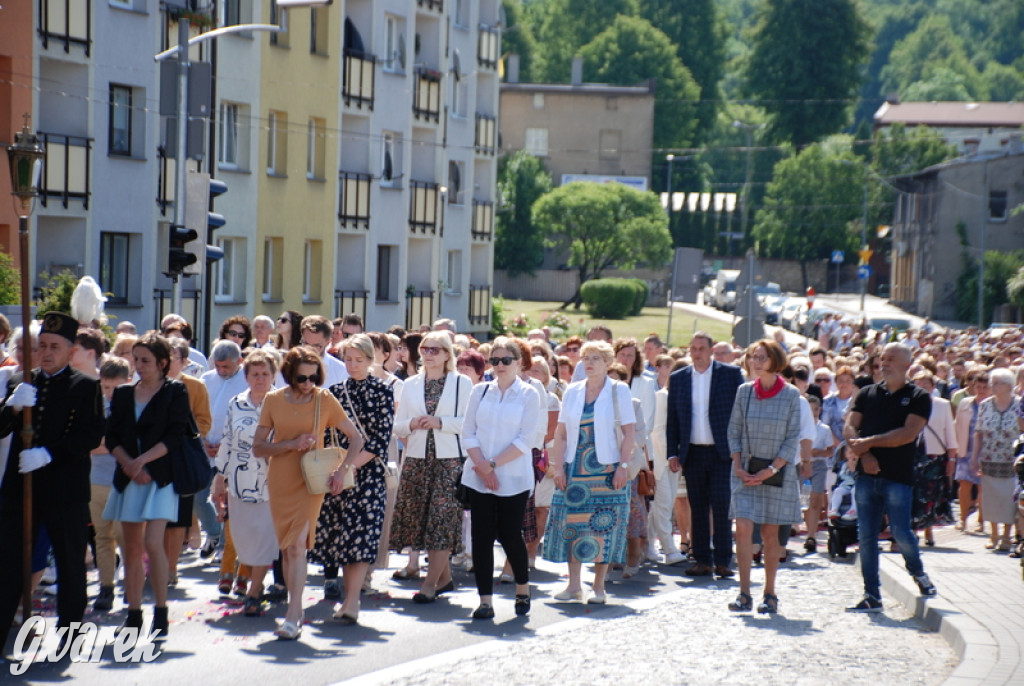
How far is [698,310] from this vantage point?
75.5 m

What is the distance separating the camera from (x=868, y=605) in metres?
10.9

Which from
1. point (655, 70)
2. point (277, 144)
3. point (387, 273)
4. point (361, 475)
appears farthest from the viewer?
point (655, 70)

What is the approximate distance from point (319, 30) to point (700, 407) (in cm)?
2622

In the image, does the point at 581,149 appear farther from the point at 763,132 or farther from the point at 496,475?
the point at 496,475

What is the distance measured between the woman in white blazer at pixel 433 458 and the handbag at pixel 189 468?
2034 millimetres

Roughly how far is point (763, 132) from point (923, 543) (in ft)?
290

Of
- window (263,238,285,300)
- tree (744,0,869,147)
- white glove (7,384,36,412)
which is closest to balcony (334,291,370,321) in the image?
window (263,238,285,300)

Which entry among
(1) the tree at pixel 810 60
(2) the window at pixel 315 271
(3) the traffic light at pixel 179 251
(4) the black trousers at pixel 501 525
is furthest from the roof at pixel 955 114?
(4) the black trousers at pixel 501 525

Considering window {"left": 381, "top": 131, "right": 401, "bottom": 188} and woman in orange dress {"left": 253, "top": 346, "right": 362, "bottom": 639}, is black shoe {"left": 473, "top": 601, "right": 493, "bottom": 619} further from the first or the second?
window {"left": 381, "top": 131, "right": 401, "bottom": 188}

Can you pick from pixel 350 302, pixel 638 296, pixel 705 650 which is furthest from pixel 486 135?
pixel 705 650

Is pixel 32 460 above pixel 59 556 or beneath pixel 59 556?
above

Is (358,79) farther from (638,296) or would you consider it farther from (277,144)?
(638,296)

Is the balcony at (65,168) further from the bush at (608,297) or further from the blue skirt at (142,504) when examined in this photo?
the bush at (608,297)

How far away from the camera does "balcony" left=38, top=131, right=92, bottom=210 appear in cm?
2648
